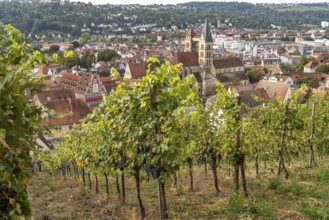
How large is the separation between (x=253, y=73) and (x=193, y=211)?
6869 cm

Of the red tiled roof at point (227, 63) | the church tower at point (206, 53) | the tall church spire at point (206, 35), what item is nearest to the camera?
the church tower at point (206, 53)

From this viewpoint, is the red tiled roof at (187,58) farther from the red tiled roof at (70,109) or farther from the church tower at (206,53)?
the red tiled roof at (70,109)

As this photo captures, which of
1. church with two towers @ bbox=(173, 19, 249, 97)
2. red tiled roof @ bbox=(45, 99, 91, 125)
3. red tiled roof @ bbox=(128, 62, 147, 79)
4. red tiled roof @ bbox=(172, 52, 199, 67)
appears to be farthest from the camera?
red tiled roof @ bbox=(172, 52, 199, 67)

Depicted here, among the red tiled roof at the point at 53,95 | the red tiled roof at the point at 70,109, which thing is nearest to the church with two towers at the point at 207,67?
the red tiled roof at the point at 53,95

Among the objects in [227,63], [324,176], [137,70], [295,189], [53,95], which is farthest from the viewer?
[227,63]

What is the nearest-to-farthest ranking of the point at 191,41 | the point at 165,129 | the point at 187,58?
the point at 165,129
the point at 187,58
the point at 191,41

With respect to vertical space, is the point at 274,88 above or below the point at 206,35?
below

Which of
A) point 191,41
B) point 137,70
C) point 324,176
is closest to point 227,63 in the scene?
point 191,41

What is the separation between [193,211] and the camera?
28.9 feet

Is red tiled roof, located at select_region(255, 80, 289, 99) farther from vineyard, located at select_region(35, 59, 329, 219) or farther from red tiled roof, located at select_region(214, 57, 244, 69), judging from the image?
vineyard, located at select_region(35, 59, 329, 219)

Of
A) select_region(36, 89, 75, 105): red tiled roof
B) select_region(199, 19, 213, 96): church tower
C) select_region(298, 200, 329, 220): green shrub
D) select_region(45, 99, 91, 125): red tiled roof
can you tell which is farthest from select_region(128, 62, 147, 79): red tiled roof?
select_region(298, 200, 329, 220): green shrub

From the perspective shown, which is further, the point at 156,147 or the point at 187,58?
the point at 187,58

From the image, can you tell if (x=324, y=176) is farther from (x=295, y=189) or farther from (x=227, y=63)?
(x=227, y=63)

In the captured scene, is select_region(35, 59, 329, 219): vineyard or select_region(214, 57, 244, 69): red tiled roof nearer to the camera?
select_region(35, 59, 329, 219): vineyard
